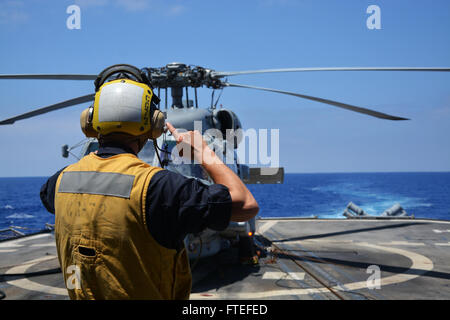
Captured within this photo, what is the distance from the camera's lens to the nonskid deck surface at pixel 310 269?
7949mm

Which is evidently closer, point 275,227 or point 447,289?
point 447,289

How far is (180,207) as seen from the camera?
1786 millimetres

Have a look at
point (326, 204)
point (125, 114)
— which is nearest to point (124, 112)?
point (125, 114)

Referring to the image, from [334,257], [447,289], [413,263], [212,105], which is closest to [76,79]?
[212,105]

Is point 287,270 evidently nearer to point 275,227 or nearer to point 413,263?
point 413,263

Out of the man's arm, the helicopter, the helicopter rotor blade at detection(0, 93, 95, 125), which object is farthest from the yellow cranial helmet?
the helicopter rotor blade at detection(0, 93, 95, 125)

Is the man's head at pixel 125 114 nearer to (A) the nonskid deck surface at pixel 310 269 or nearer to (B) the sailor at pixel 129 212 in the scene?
(B) the sailor at pixel 129 212

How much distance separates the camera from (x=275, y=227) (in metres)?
18.1

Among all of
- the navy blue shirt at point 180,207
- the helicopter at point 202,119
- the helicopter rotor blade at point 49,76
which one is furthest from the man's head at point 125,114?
the helicopter rotor blade at point 49,76

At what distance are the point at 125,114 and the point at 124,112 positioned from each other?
1cm

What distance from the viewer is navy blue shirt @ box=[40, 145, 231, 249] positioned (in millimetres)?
1776
